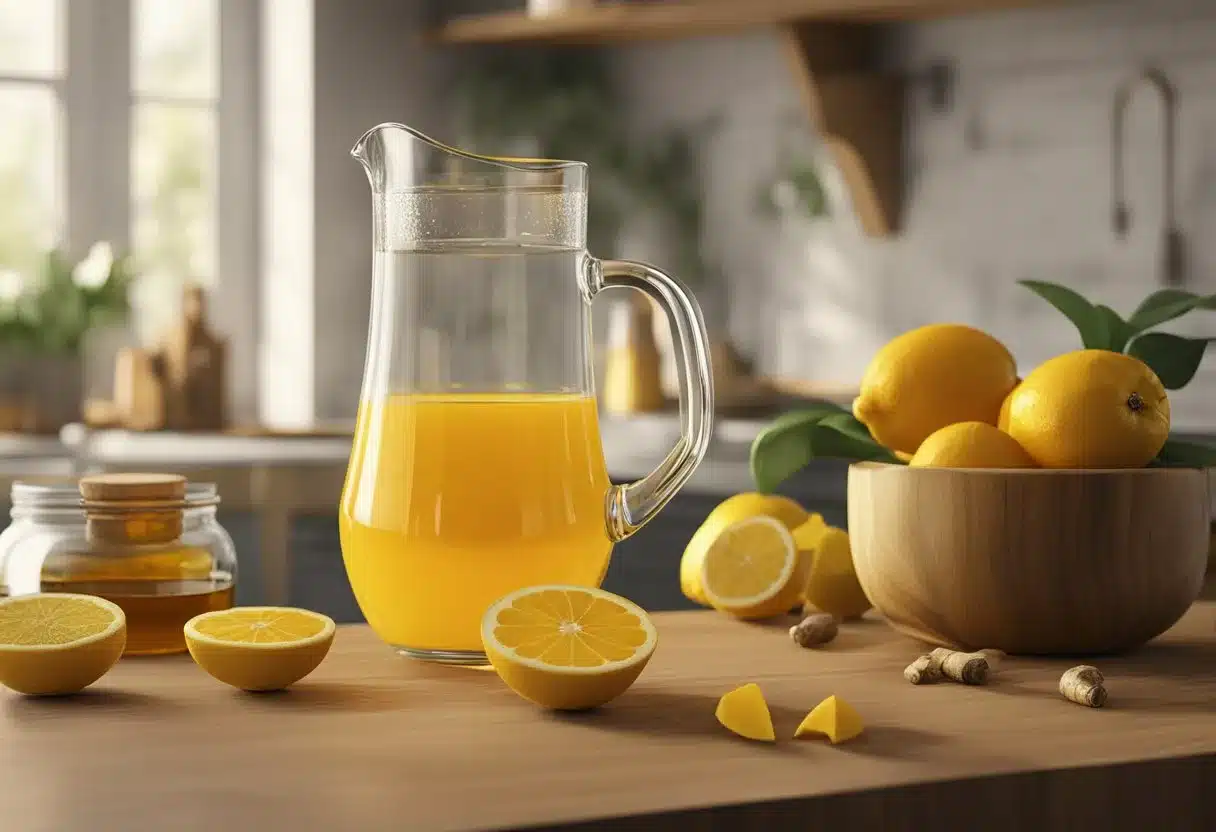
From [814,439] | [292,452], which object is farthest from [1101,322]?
[292,452]

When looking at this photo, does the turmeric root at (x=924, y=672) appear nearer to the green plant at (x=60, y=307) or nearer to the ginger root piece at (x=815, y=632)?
the ginger root piece at (x=815, y=632)

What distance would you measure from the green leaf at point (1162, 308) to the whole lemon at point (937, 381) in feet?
0.26

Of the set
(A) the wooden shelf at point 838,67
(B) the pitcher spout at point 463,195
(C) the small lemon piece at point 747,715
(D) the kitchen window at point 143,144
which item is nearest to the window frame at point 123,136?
(D) the kitchen window at point 143,144

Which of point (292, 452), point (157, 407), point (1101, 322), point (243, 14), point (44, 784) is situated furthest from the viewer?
point (243, 14)

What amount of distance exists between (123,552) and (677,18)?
8.94 feet

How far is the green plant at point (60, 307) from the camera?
318 cm

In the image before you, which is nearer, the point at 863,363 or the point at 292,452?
the point at 292,452

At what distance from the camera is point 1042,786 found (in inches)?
20.7

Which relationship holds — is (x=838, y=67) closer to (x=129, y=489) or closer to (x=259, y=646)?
(x=129, y=489)

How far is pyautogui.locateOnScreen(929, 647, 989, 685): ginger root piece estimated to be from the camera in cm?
68

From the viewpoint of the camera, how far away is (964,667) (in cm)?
68

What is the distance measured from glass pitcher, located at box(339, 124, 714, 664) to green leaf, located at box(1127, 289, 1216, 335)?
0.24 metres

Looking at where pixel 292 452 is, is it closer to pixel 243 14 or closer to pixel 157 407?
pixel 157 407

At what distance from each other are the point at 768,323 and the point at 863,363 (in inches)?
12.0
